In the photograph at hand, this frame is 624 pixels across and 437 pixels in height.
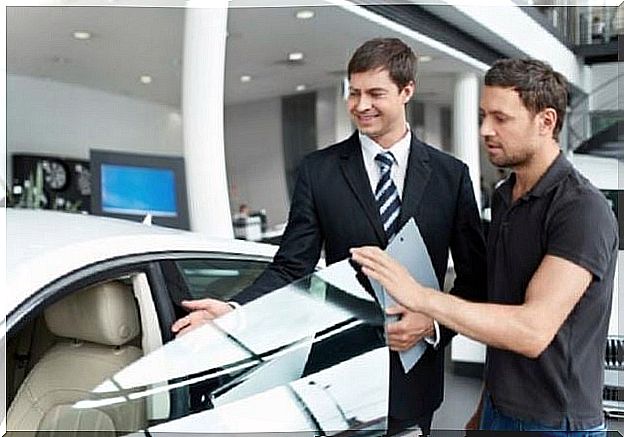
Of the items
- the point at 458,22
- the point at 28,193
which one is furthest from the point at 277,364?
the point at 28,193

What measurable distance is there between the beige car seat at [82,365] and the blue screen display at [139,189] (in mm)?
3177

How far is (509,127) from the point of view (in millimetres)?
1130

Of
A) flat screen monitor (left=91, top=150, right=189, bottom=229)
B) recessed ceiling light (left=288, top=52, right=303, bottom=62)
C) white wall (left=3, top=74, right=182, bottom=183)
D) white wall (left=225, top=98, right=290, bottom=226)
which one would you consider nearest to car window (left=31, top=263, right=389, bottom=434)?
flat screen monitor (left=91, top=150, right=189, bottom=229)

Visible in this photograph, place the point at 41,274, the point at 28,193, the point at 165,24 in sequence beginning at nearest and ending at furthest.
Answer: the point at 41,274
the point at 165,24
the point at 28,193

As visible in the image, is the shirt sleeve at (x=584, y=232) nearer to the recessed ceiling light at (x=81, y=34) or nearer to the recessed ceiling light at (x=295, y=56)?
the recessed ceiling light at (x=81, y=34)

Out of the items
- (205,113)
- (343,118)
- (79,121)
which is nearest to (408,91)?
(205,113)

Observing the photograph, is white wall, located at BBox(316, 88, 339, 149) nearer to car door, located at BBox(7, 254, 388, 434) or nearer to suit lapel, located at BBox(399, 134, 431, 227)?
suit lapel, located at BBox(399, 134, 431, 227)

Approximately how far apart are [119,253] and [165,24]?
478cm

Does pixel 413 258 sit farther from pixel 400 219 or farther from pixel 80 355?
pixel 80 355

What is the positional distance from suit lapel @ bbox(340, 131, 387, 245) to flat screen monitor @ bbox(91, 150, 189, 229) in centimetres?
310

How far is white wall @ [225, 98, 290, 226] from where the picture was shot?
10.3m

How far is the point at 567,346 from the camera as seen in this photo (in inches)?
43.0

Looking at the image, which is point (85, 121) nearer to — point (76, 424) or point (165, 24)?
point (165, 24)

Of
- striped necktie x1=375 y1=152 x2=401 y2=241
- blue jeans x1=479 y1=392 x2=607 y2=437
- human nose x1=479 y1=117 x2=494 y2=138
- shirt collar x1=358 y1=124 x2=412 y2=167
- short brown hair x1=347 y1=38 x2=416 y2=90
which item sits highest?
short brown hair x1=347 y1=38 x2=416 y2=90
